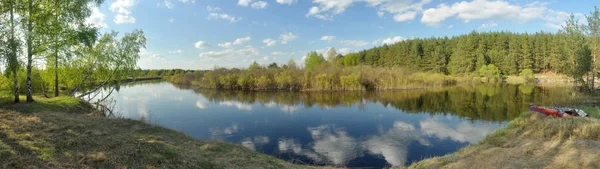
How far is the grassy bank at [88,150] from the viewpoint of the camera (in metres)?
5.80

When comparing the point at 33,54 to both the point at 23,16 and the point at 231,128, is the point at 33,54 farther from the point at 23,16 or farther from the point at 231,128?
the point at 231,128

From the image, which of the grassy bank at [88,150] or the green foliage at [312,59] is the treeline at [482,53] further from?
the grassy bank at [88,150]

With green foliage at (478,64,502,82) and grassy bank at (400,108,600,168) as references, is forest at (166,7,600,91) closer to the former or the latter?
green foliage at (478,64,502,82)

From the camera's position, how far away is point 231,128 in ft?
61.5

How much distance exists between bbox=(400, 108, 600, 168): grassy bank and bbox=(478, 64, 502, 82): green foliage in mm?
67836

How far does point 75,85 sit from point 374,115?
2291 centimetres

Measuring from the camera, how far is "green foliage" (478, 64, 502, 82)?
70500 mm

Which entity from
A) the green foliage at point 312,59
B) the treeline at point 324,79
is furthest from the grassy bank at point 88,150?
the green foliage at point 312,59

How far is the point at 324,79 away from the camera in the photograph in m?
50.1

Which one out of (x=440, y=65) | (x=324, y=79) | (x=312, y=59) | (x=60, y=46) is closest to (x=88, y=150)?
(x=60, y=46)

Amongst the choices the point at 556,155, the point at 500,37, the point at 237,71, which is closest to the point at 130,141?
the point at 556,155

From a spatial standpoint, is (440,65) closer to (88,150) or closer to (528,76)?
(528,76)

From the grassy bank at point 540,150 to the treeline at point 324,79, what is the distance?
36687mm

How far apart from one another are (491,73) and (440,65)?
1431 centimetres
